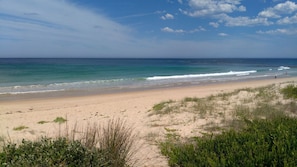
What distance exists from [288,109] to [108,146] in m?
6.77

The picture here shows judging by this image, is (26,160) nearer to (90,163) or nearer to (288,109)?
(90,163)

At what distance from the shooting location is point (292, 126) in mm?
4512

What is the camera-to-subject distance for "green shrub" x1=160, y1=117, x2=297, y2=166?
3371mm

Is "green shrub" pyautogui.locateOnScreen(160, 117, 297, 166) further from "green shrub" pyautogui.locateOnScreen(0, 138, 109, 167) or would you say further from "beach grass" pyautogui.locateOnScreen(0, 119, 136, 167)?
"green shrub" pyautogui.locateOnScreen(0, 138, 109, 167)

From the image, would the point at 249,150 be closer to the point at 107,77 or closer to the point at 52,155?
the point at 52,155

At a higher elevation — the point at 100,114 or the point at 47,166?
the point at 47,166

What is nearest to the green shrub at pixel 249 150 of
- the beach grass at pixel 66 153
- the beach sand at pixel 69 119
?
the beach sand at pixel 69 119

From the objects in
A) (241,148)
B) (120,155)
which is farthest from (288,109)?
(120,155)

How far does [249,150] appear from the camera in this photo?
3.62 m

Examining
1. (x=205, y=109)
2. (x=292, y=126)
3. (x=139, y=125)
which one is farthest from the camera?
(x=205, y=109)

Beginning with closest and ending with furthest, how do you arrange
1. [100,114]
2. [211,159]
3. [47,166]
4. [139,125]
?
[47,166], [211,159], [139,125], [100,114]

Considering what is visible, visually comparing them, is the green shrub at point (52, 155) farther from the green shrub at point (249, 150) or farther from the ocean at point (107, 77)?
the ocean at point (107, 77)

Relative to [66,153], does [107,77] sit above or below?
below

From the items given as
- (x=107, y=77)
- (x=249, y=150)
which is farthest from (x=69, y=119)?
(x=107, y=77)
